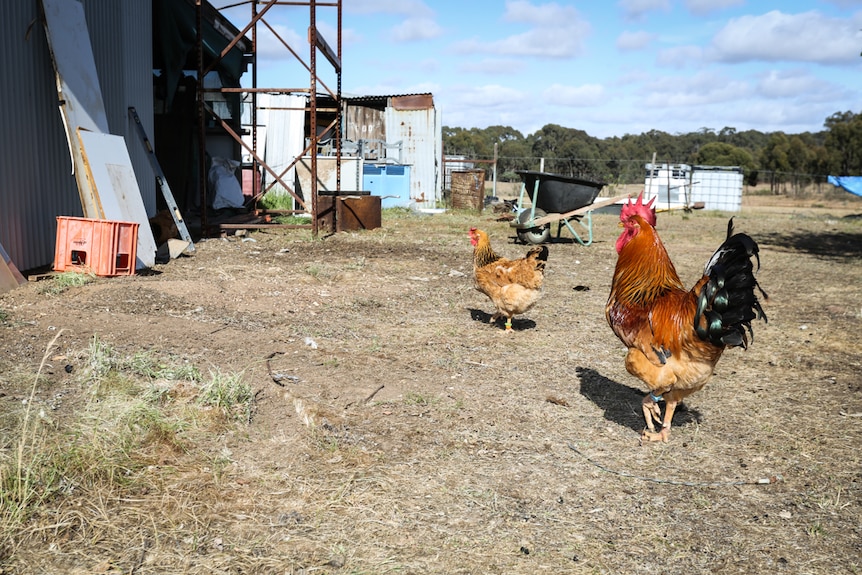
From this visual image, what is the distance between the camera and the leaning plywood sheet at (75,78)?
8.38m

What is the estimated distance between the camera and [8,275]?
280 inches

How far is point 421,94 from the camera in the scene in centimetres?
2378

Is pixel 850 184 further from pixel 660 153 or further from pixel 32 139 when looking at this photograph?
pixel 660 153

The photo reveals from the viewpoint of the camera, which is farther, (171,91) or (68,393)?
(171,91)

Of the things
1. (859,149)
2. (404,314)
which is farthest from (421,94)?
(859,149)

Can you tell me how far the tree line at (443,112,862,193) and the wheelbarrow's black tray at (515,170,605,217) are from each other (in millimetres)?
18227

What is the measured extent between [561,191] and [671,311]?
34.0 feet

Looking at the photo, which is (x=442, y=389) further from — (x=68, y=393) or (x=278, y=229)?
(x=278, y=229)

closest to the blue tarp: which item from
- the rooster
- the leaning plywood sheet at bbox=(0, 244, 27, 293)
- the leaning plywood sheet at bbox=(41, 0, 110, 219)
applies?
the rooster

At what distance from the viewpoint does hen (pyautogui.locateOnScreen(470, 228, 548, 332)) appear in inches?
270

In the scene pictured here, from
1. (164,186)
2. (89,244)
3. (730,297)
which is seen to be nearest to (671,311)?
(730,297)

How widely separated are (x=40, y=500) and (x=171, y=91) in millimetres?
12817

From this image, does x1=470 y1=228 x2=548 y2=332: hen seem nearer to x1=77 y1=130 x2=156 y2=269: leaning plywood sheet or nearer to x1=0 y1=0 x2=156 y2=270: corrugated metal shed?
x1=77 y1=130 x2=156 y2=269: leaning plywood sheet

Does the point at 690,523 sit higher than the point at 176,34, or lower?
lower
